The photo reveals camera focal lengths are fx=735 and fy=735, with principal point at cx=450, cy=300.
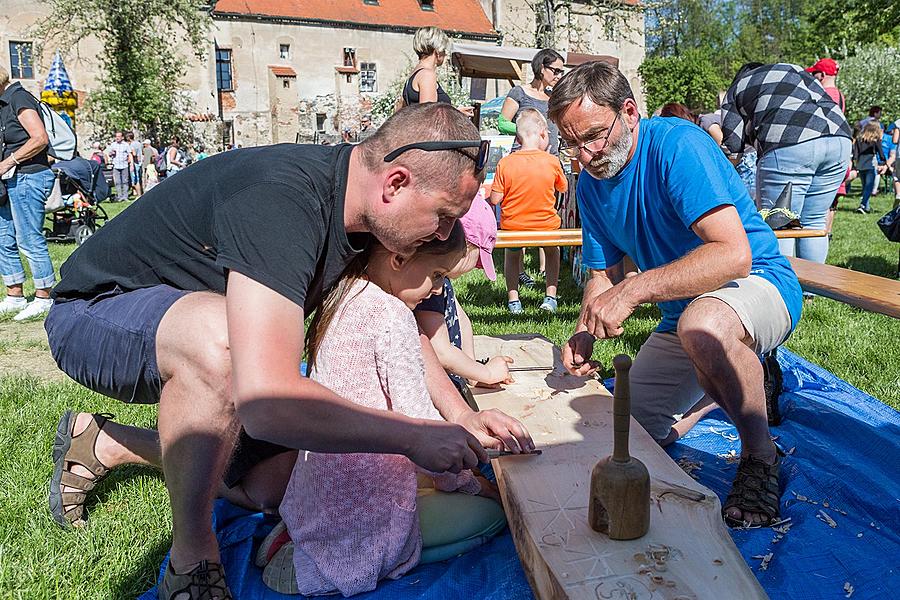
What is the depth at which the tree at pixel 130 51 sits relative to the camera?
993 inches

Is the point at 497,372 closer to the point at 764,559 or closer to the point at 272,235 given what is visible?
the point at 764,559

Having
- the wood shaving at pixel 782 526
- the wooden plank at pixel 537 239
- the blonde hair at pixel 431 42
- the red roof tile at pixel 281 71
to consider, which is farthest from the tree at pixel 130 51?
the wood shaving at pixel 782 526

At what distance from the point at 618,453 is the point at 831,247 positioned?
8.71 m

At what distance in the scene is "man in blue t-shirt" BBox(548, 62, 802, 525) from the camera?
2.56m

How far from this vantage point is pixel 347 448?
1.80 metres

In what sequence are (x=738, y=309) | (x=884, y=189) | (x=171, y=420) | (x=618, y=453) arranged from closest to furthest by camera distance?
(x=618, y=453) < (x=171, y=420) < (x=738, y=309) < (x=884, y=189)

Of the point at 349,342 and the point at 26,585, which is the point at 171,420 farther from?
the point at 26,585

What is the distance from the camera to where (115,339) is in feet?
7.12

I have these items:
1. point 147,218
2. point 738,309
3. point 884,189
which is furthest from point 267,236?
point 884,189

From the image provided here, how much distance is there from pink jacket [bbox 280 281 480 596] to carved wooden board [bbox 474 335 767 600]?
361 millimetres

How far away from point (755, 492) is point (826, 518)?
24 centimetres

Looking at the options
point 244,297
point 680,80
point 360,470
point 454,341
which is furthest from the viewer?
point 680,80

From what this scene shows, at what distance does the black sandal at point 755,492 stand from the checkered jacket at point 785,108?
3.56 m

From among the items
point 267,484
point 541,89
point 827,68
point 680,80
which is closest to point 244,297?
point 267,484
